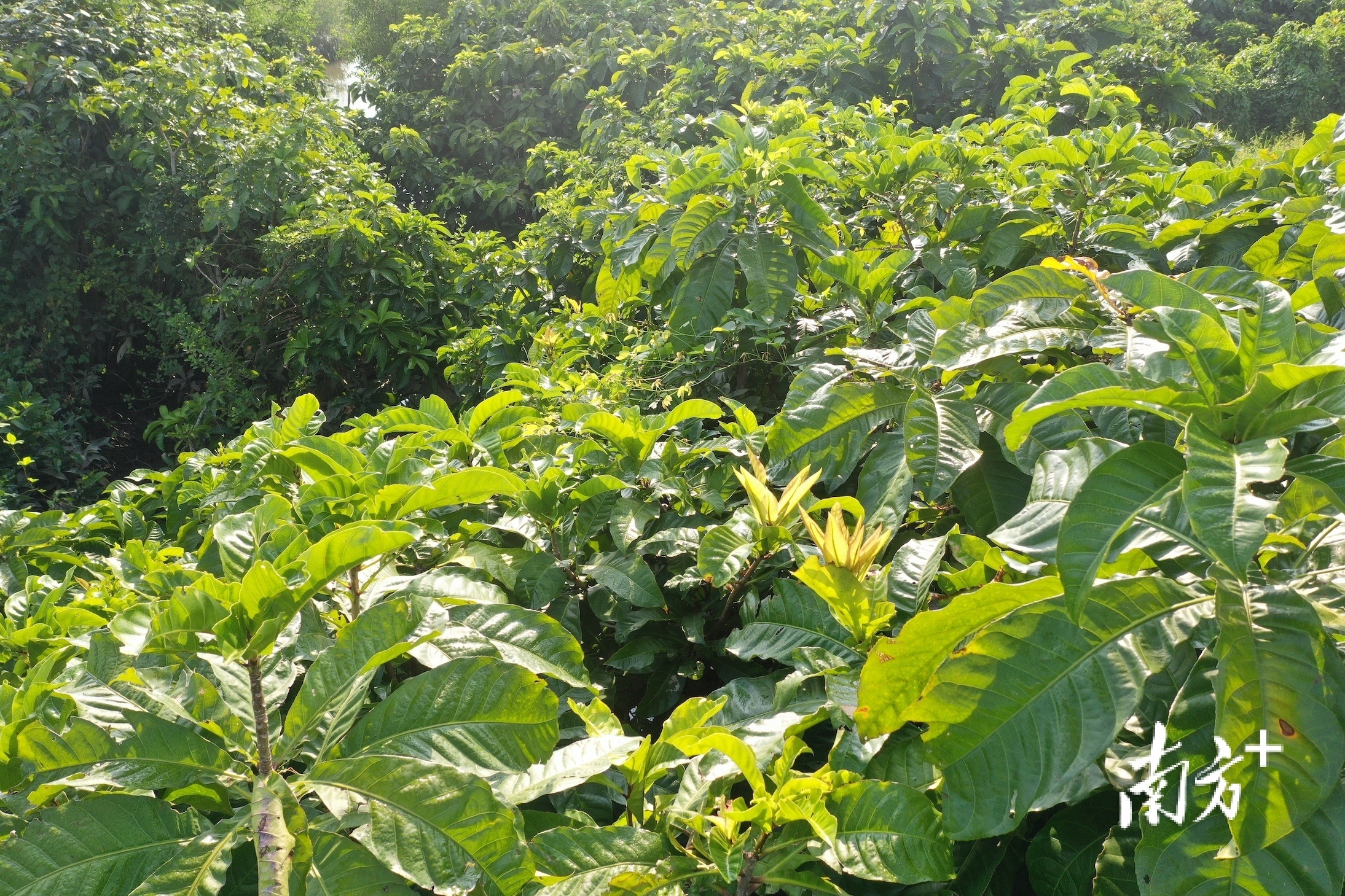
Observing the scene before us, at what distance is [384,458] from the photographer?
1.65 meters

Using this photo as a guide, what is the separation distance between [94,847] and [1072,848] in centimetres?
103

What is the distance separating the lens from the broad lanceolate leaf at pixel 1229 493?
78 centimetres

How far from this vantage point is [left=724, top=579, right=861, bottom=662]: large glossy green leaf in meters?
1.20

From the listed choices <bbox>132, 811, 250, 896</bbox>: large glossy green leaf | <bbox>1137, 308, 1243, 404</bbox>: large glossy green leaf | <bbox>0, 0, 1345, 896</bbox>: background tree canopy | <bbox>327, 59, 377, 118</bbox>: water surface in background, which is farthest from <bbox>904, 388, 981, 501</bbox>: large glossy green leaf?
<bbox>327, 59, 377, 118</bbox>: water surface in background

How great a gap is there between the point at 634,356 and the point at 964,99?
399cm

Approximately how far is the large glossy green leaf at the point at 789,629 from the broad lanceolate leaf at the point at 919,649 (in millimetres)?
207

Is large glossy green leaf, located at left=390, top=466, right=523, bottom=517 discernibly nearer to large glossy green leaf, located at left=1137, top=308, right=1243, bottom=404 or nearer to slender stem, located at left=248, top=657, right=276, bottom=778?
slender stem, located at left=248, top=657, right=276, bottom=778

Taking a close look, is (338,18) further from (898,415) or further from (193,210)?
(898,415)

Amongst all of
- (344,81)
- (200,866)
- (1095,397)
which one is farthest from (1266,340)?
(344,81)

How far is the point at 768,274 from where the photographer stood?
2.20 metres

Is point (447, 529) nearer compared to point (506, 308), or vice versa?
point (447, 529)

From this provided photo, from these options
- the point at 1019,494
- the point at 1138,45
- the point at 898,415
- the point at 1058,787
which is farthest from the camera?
the point at 1138,45

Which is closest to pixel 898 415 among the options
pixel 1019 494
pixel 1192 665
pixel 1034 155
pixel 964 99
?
pixel 1019 494

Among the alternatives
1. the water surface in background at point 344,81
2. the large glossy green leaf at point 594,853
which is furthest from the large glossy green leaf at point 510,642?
the water surface in background at point 344,81
